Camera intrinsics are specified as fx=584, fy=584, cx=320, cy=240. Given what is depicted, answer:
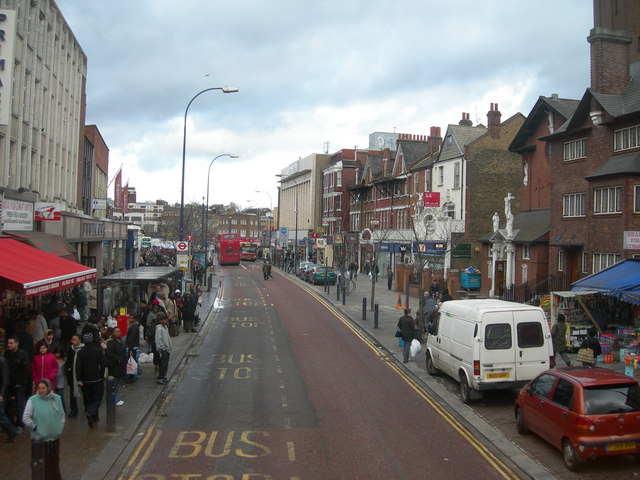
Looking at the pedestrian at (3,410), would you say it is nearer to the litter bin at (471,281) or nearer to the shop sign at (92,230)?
the shop sign at (92,230)

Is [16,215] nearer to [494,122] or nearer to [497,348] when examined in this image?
[497,348]

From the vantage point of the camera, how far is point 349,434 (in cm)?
1047

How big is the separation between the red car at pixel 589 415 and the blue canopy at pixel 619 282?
26.1 feet

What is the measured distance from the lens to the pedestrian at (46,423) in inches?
298

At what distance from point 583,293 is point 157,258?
3840 centimetres

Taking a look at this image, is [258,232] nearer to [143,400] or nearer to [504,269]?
[504,269]

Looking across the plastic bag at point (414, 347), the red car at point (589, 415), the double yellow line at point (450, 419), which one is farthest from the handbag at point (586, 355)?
the red car at point (589, 415)

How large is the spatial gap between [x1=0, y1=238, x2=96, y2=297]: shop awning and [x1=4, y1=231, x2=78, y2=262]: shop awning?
960 millimetres

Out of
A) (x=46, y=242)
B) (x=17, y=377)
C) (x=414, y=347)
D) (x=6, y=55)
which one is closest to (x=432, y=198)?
(x=414, y=347)

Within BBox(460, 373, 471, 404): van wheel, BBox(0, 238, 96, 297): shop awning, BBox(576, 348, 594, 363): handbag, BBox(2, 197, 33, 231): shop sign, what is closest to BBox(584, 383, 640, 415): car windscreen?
BBox(460, 373, 471, 404): van wheel

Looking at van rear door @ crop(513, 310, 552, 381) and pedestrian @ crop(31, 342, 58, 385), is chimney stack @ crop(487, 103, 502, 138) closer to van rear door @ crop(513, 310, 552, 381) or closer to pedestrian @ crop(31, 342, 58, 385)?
van rear door @ crop(513, 310, 552, 381)

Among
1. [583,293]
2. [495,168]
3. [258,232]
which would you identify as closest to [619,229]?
[583,293]

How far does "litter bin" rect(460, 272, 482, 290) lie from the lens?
124ft

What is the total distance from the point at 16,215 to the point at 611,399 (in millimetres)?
16560
